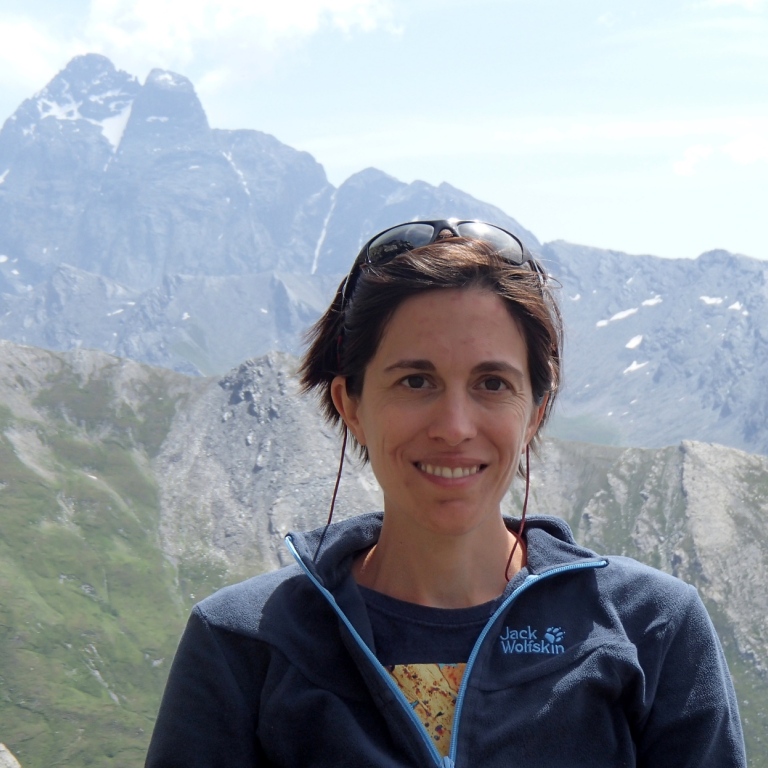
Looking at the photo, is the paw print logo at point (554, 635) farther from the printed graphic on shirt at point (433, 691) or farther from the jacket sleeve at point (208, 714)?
the jacket sleeve at point (208, 714)

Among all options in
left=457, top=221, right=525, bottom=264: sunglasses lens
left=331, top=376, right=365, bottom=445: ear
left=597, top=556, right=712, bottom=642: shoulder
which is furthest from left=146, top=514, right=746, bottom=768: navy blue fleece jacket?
left=457, top=221, right=525, bottom=264: sunglasses lens

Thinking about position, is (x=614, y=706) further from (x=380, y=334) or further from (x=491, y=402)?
(x=380, y=334)

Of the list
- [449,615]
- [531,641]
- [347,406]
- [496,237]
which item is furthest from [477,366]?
[531,641]

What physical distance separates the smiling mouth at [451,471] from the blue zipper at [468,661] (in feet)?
2.50

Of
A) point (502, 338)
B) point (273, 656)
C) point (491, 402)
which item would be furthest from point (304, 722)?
point (502, 338)

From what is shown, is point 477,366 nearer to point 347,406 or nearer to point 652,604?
point 347,406

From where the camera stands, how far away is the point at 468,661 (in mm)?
5664

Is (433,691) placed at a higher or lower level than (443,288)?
lower

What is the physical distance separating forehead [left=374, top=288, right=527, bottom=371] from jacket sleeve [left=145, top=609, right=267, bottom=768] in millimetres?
2063

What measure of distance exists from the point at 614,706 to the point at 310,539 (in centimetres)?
221

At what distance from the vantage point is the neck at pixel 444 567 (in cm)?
607

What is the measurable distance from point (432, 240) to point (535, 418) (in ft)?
4.61

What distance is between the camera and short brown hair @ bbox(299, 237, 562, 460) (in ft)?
19.4

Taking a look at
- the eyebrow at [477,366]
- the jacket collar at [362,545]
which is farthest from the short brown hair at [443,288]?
the jacket collar at [362,545]
